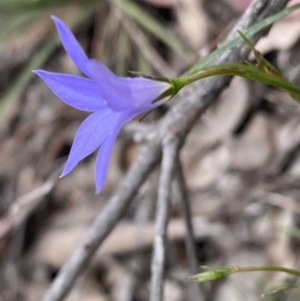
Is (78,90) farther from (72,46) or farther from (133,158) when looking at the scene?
(133,158)

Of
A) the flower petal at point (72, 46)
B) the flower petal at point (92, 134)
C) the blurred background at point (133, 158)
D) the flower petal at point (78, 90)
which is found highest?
the flower petal at point (72, 46)

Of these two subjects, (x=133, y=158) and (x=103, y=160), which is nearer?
(x=103, y=160)

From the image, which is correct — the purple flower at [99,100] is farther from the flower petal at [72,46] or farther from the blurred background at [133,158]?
the blurred background at [133,158]

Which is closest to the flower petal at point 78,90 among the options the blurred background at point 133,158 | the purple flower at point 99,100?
the purple flower at point 99,100

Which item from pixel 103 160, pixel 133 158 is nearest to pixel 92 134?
pixel 103 160

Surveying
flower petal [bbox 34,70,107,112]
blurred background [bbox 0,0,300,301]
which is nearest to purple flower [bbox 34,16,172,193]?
flower petal [bbox 34,70,107,112]

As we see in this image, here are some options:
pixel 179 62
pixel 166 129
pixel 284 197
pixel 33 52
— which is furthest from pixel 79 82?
pixel 33 52

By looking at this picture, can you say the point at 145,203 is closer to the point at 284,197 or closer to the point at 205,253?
the point at 205,253
